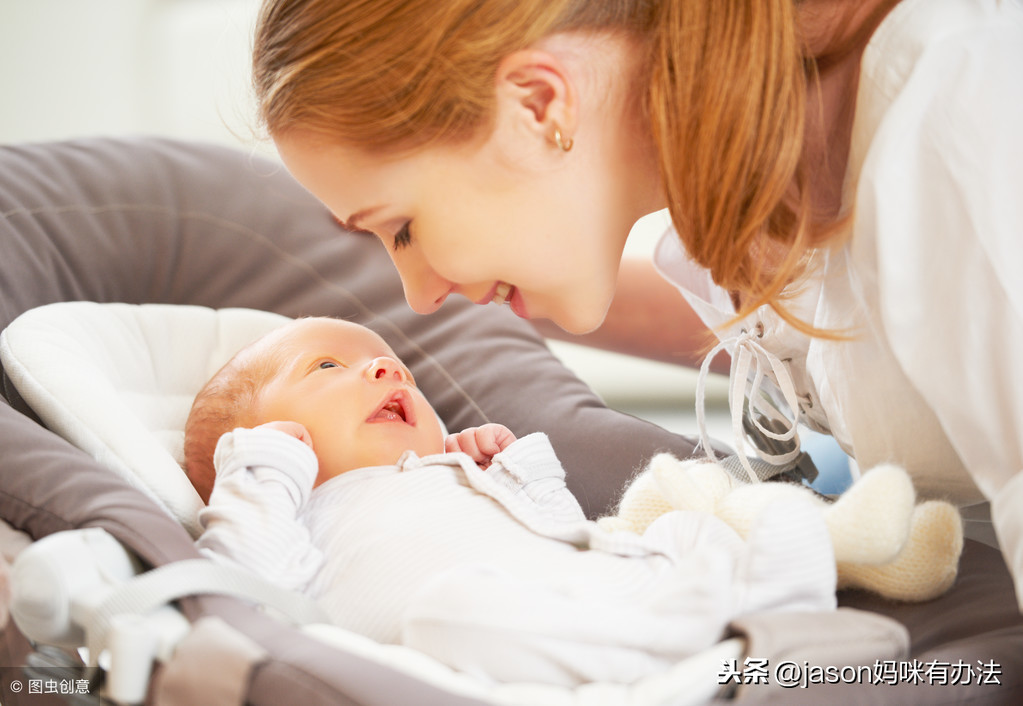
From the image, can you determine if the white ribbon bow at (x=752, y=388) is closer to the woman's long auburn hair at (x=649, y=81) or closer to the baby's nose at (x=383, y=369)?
the woman's long auburn hair at (x=649, y=81)

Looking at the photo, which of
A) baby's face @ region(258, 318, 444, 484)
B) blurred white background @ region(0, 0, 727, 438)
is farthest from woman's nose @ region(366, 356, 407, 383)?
blurred white background @ region(0, 0, 727, 438)

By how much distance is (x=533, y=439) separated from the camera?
3.56 ft

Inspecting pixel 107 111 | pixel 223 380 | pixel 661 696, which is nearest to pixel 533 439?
pixel 223 380

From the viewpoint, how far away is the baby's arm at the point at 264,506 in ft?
2.72

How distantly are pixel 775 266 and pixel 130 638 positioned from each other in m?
0.66

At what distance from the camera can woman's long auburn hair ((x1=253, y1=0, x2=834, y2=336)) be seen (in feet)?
2.64

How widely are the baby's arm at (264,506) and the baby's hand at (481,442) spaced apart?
234mm

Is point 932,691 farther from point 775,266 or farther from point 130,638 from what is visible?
point 130,638

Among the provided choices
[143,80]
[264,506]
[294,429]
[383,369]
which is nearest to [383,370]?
[383,369]

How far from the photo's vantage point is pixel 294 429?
0.98 m

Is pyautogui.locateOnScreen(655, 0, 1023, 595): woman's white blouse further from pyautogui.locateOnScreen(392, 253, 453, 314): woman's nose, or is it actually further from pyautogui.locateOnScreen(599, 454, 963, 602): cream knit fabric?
pyautogui.locateOnScreen(392, 253, 453, 314): woman's nose

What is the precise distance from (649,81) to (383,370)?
435 millimetres

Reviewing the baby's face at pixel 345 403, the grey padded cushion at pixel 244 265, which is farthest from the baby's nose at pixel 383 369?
the grey padded cushion at pixel 244 265

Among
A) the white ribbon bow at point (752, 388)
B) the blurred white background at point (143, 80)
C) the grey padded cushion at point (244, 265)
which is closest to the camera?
the white ribbon bow at point (752, 388)
